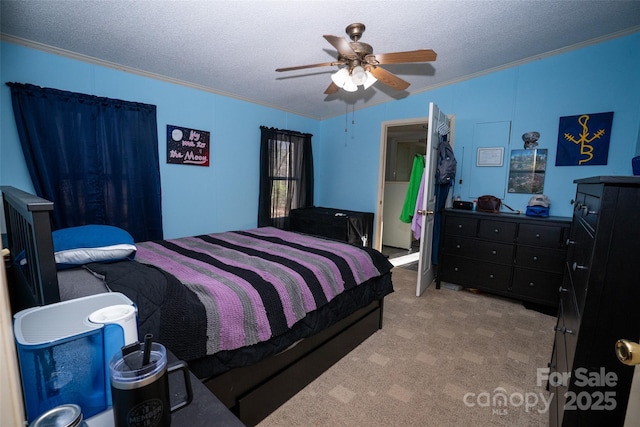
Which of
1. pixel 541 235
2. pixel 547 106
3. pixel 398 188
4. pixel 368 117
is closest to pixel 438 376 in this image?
pixel 541 235

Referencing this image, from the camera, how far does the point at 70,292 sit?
1.30 metres

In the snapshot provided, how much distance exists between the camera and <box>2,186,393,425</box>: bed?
1220 millimetres

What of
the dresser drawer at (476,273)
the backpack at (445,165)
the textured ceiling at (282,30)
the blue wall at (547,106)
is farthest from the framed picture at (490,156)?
the dresser drawer at (476,273)

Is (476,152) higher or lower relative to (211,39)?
lower

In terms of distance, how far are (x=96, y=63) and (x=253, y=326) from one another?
2.81 metres

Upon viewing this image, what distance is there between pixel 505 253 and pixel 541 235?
0.37m

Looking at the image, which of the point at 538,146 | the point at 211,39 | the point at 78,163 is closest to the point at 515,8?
the point at 538,146

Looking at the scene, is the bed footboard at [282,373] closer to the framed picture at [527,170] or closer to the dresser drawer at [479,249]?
the dresser drawer at [479,249]

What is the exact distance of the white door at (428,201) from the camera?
118 inches

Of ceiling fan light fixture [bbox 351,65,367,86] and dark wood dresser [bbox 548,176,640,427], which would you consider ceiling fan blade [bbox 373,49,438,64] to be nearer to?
ceiling fan light fixture [bbox 351,65,367,86]

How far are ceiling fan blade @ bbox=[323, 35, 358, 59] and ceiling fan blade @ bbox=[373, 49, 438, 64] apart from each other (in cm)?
17

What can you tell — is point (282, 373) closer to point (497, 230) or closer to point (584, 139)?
point (497, 230)

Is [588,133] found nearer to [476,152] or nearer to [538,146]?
[538,146]

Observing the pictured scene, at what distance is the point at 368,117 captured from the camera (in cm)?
447
